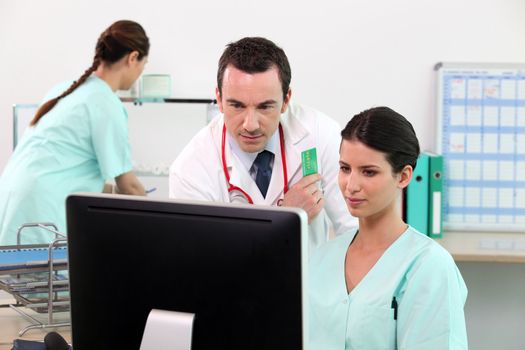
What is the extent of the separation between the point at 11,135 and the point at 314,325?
226 centimetres

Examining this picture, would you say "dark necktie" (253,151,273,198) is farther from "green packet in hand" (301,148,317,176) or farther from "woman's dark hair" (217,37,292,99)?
"woman's dark hair" (217,37,292,99)

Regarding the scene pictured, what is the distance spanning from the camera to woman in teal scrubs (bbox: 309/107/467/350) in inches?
56.5

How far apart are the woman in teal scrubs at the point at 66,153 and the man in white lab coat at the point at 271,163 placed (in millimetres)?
774

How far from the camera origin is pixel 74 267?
45.7 inches

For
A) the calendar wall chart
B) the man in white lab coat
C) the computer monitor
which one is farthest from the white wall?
the computer monitor

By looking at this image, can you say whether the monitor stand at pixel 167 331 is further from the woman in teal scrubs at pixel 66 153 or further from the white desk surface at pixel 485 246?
the white desk surface at pixel 485 246

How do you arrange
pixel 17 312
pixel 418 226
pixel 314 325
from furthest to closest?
pixel 418 226 → pixel 17 312 → pixel 314 325

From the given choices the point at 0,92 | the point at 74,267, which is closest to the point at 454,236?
the point at 0,92

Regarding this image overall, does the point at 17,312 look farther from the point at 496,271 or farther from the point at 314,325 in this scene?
the point at 496,271

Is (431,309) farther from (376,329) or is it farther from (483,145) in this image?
(483,145)

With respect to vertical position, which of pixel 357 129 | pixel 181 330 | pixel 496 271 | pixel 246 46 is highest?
pixel 246 46

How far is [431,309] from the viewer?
1.43 m

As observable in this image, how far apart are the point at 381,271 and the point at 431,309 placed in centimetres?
14

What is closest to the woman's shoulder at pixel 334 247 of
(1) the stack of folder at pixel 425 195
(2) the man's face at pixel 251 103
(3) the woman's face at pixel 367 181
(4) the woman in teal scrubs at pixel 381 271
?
(4) the woman in teal scrubs at pixel 381 271
